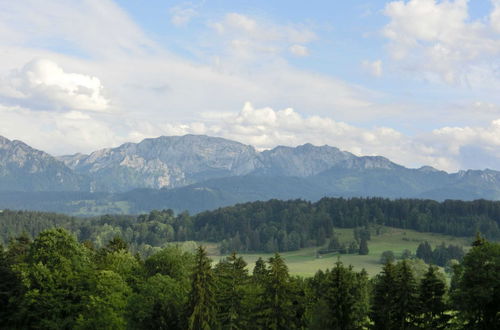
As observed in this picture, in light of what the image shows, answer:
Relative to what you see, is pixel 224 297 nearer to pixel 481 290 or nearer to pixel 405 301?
pixel 405 301

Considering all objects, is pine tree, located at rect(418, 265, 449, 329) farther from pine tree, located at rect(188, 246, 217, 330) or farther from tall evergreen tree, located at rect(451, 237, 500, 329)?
pine tree, located at rect(188, 246, 217, 330)

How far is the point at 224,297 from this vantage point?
6481 cm

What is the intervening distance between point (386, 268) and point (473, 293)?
1056 centimetres

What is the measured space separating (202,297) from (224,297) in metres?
5.44

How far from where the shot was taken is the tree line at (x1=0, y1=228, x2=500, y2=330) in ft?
173

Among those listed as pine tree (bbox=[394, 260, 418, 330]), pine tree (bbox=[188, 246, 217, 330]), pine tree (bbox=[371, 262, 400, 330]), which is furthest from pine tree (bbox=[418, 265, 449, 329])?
pine tree (bbox=[188, 246, 217, 330])

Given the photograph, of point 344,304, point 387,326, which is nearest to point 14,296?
point 344,304

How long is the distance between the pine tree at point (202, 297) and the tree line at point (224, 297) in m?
0.12

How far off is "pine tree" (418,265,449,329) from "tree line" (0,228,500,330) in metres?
0.11

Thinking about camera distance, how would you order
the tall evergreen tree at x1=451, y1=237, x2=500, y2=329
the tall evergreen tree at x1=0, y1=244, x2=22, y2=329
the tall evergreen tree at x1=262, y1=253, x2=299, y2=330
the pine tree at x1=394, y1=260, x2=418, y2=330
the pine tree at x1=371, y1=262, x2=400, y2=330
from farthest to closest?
the tall evergreen tree at x1=0, y1=244, x2=22, y2=329 < the tall evergreen tree at x1=262, y1=253, x2=299, y2=330 < the pine tree at x1=371, y1=262, x2=400, y2=330 < the pine tree at x1=394, y1=260, x2=418, y2=330 < the tall evergreen tree at x1=451, y1=237, x2=500, y2=329

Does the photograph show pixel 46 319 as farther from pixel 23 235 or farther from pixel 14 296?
pixel 23 235

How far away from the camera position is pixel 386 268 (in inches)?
2293

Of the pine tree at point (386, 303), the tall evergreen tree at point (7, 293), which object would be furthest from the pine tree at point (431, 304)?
the tall evergreen tree at point (7, 293)

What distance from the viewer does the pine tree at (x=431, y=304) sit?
181 ft
